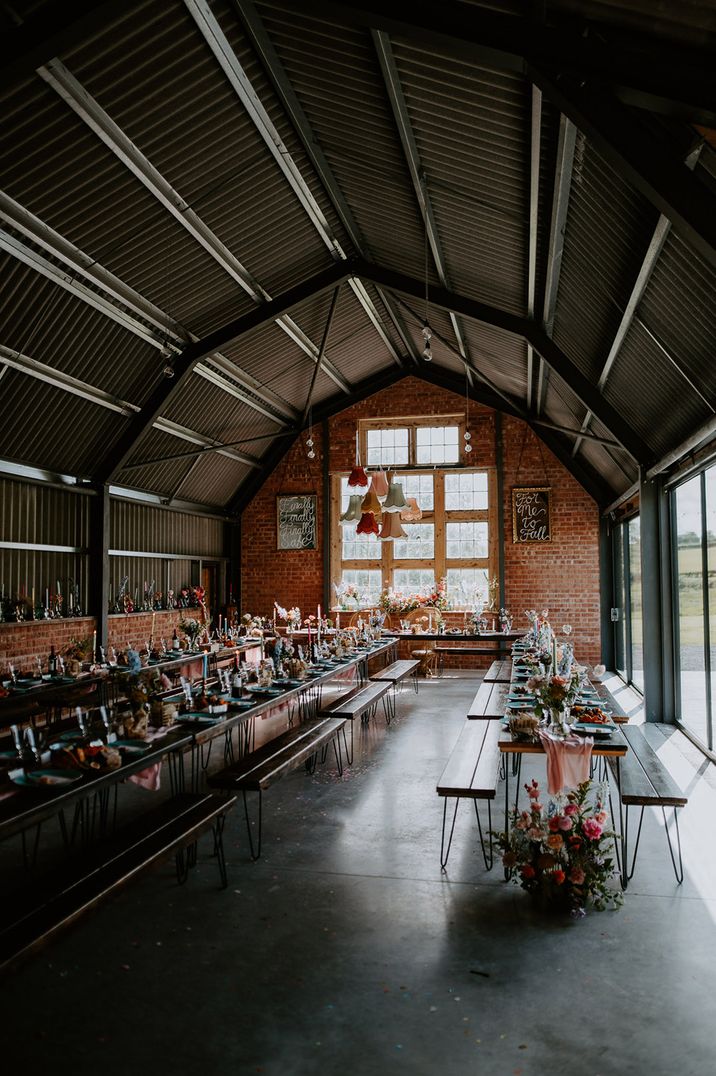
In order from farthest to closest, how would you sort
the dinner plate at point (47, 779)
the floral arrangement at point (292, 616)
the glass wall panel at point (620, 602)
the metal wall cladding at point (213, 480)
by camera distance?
the floral arrangement at point (292, 616)
the metal wall cladding at point (213, 480)
the glass wall panel at point (620, 602)
the dinner plate at point (47, 779)

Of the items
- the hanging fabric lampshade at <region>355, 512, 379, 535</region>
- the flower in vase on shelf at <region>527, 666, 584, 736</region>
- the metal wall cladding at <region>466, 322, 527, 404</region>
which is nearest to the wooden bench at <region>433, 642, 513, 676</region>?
the hanging fabric lampshade at <region>355, 512, 379, 535</region>

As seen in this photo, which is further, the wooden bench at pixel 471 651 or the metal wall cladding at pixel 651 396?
the wooden bench at pixel 471 651

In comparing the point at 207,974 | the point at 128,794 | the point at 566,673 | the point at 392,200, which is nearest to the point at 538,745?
the point at 566,673

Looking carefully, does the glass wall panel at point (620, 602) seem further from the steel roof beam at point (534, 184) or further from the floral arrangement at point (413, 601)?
the steel roof beam at point (534, 184)

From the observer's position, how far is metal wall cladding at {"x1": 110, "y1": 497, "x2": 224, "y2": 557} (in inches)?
464

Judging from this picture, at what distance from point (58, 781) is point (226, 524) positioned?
11.9 metres

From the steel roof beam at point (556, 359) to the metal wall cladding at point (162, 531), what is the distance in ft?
18.7

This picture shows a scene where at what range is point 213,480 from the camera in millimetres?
14117

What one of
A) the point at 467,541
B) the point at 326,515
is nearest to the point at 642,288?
the point at 467,541

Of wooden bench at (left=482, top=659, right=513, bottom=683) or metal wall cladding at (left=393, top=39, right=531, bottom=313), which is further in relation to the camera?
wooden bench at (left=482, top=659, right=513, bottom=683)

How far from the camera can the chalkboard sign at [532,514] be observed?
14344mm

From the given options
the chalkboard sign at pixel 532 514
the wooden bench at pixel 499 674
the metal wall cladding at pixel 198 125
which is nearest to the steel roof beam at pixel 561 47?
the metal wall cladding at pixel 198 125

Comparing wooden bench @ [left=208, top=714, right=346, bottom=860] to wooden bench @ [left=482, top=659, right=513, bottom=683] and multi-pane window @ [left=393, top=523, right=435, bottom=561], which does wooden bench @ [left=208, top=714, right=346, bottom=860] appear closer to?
wooden bench @ [left=482, top=659, right=513, bottom=683]

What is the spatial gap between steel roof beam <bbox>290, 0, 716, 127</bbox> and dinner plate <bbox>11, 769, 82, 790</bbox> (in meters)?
4.48
